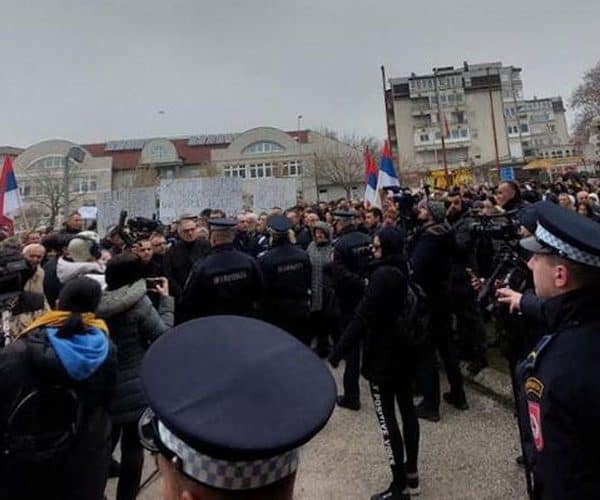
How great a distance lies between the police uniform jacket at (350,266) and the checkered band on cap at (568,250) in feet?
10.7

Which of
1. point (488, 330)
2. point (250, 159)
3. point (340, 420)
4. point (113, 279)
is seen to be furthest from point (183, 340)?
point (250, 159)

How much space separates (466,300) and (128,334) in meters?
3.77

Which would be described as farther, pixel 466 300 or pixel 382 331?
pixel 466 300

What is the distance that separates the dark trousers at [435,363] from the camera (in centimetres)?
471

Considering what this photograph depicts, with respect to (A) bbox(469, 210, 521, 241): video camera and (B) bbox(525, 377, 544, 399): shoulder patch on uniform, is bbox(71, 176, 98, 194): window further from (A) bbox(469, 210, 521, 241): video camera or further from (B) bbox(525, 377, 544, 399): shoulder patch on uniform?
(B) bbox(525, 377, 544, 399): shoulder patch on uniform

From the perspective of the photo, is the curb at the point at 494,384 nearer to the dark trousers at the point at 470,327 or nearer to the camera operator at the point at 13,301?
the dark trousers at the point at 470,327

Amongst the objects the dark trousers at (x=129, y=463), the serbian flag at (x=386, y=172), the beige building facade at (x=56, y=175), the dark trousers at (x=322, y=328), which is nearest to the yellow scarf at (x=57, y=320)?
the dark trousers at (x=129, y=463)

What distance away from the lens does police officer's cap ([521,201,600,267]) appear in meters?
1.82

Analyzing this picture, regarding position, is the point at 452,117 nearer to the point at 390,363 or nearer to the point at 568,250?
the point at 390,363

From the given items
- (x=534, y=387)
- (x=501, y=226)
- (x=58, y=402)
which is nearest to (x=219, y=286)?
(x=58, y=402)

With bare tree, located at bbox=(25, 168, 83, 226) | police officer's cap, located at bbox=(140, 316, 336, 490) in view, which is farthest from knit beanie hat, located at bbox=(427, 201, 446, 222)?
bare tree, located at bbox=(25, 168, 83, 226)

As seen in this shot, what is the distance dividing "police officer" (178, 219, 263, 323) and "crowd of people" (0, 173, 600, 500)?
11 mm

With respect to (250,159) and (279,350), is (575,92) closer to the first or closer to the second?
(250,159)

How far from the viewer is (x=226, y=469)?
102 centimetres
